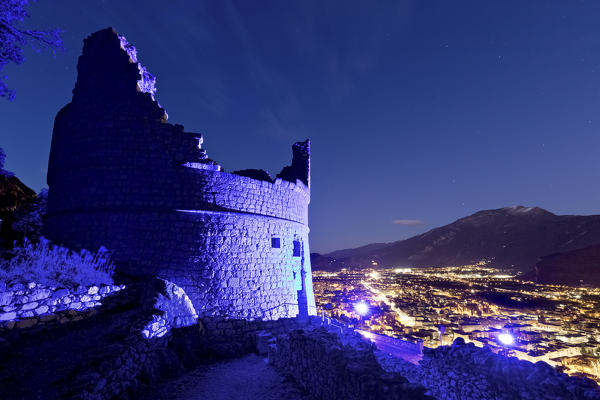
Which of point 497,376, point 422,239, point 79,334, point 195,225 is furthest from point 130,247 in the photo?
point 422,239

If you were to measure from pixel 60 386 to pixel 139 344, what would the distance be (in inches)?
67.3

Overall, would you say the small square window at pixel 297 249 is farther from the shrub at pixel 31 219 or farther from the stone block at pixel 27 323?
the shrub at pixel 31 219

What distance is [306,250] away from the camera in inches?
579

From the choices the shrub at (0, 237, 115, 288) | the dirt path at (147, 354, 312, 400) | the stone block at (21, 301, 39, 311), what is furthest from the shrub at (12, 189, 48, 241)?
the dirt path at (147, 354, 312, 400)

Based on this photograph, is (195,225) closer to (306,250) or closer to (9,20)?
(306,250)

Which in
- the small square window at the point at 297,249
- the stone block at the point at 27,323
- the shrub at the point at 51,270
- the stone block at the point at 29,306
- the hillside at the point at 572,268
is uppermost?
the small square window at the point at 297,249

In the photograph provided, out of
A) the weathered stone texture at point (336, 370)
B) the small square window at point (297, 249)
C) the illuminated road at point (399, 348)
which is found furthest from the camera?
the small square window at point (297, 249)

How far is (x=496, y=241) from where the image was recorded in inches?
5635

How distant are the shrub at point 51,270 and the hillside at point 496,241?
133 metres

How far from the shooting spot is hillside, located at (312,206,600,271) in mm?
112062

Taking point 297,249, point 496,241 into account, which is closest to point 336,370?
point 297,249

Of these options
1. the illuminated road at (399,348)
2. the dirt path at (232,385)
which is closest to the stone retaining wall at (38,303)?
the dirt path at (232,385)

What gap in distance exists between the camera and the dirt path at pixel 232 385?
6.32 meters

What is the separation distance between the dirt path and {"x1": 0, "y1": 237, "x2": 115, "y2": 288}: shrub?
11.3 feet
